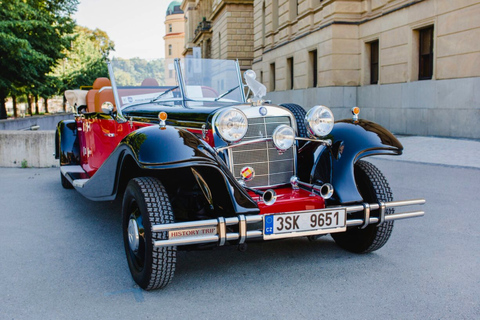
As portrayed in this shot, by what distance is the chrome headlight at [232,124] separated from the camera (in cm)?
361

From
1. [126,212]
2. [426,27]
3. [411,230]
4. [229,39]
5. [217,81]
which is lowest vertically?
[411,230]

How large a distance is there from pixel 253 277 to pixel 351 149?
132cm

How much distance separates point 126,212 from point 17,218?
2.53m

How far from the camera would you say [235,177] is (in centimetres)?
384

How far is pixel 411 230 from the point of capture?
15.7 ft

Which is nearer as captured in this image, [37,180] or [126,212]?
[126,212]

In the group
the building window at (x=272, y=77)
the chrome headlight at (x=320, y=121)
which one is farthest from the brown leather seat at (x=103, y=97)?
the building window at (x=272, y=77)

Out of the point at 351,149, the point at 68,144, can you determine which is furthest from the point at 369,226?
the point at 68,144

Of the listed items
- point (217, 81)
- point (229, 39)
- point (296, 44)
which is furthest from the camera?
point (229, 39)

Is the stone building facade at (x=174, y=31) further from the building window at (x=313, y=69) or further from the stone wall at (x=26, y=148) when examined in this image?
the stone wall at (x=26, y=148)

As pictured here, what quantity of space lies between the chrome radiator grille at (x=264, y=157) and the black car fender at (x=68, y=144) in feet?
12.7

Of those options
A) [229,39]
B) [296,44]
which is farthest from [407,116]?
[229,39]

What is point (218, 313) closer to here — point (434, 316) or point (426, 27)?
point (434, 316)

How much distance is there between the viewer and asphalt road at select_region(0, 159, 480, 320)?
298cm
